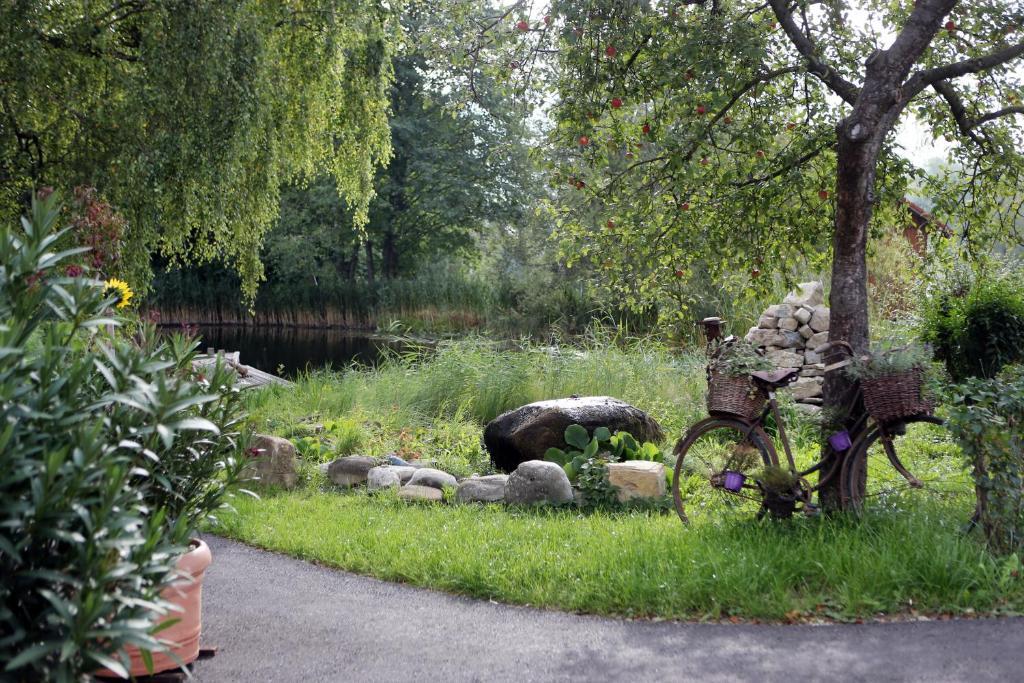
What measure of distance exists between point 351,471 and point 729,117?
437 cm

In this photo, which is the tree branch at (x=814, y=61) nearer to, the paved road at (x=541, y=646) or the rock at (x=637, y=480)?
the rock at (x=637, y=480)

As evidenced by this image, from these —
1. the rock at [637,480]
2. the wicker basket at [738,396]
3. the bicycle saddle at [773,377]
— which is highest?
the bicycle saddle at [773,377]

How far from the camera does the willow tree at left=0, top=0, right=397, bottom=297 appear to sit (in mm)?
9992

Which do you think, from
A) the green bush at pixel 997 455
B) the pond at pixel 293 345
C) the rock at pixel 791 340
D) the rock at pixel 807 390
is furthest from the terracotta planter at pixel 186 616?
the pond at pixel 293 345

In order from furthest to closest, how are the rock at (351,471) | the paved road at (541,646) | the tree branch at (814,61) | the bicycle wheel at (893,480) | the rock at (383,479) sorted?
the rock at (351,471), the rock at (383,479), the tree branch at (814,61), the bicycle wheel at (893,480), the paved road at (541,646)

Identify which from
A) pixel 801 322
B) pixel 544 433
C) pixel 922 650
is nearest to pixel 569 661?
pixel 922 650

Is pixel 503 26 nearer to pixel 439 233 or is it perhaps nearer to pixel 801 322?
pixel 801 322

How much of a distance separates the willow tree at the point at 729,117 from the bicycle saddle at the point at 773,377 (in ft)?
5.90

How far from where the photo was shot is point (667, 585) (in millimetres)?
5012

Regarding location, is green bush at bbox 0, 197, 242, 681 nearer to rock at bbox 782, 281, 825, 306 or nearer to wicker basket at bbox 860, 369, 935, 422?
wicker basket at bbox 860, 369, 935, 422

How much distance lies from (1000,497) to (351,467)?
5.14 meters

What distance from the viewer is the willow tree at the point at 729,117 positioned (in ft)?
22.7

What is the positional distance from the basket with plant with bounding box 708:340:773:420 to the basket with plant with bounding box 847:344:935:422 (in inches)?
26.8

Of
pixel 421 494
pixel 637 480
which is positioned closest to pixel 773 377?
pixel 637 480
